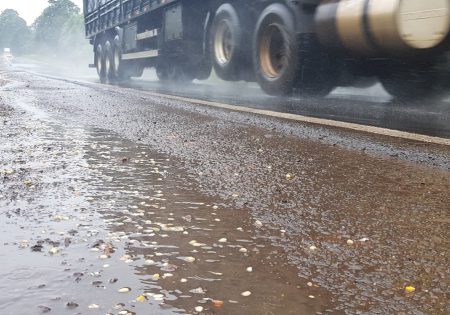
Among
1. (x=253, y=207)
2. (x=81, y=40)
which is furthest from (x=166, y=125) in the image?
(x=81, y=40)

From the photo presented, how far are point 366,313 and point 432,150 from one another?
2509mm

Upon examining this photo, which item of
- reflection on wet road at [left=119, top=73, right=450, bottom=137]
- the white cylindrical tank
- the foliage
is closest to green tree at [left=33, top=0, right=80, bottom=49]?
the foliage

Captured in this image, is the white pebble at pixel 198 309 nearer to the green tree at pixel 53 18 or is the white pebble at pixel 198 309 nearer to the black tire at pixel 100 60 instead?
the black tire at pixel 100 60

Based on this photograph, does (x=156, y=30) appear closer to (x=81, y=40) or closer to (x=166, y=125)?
(x=166, y=125)

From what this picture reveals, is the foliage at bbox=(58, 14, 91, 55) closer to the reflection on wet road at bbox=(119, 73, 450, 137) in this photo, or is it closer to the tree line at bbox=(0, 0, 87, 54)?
the tree line at bbox=(0, 0, 87, 54)

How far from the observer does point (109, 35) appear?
17625mm

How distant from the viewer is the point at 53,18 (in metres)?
94.1

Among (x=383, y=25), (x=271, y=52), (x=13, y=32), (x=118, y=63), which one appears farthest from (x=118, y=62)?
(x=13, y=32)

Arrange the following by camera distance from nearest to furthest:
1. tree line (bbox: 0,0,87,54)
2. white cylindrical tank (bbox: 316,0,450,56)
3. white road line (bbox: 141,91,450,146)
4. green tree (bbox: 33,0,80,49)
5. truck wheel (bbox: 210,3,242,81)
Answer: white road line (bbox: 141,91,450,146), white cylindrical tank (bbox: 316,0,450,56), truck wheel (bbox: 210,3,242,81), tree line (bbox: 0,0,87,54), green tree (bbox: 33,0,80,49)

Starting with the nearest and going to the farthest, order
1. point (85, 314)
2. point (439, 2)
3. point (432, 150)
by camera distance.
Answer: point (85, 314) → point (432, 150) → point (439, 2)

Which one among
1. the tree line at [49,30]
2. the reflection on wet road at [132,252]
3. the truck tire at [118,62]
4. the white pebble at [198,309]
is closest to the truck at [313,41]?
the reflection on wet road at [132,252]

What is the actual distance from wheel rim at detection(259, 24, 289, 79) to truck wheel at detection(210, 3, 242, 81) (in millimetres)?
824

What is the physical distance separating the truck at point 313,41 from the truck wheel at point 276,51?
15 millimetres

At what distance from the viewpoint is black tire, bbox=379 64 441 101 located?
20.3 ft
